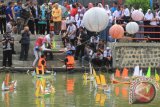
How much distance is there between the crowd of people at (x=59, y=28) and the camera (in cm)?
2711

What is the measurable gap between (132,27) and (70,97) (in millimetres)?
9800

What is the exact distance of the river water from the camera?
15.7 meters

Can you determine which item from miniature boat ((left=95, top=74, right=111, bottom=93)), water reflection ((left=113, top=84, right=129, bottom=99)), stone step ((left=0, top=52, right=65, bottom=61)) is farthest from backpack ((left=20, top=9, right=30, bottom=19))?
miniature boat ((left=95, top=74, right=111, bottom=93))

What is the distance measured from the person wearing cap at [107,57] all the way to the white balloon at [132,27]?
1.48 m

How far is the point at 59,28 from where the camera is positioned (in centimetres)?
3033

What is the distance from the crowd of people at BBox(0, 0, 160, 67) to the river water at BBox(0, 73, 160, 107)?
5206 millimetres

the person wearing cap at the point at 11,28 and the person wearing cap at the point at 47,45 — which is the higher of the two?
the person wearing cap at the point at 11,28

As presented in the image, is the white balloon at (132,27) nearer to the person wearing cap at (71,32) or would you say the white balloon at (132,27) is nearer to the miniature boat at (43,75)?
the person wearing cap at (71,32)

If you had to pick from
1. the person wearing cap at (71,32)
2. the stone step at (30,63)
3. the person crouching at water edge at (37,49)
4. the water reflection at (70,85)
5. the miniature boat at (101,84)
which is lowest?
the water reflection at (70,85)

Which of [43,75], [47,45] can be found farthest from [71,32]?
[43,75]

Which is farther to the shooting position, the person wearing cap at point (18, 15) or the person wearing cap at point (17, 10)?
the person wearing cap at point (17, 10)

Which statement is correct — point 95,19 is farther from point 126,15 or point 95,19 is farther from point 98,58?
point 126,15

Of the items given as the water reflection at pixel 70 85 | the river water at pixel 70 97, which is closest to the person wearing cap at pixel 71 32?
the water reflection at pixel 70 85

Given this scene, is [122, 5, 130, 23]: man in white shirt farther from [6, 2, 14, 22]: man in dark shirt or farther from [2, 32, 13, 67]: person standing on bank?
[2, 32, 13, 67]: person standing on bank
